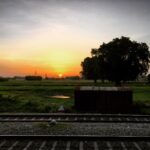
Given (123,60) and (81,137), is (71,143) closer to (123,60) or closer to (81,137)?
(81,137)

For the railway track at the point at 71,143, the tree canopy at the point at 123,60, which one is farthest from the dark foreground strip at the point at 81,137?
the tree canopy at the point at 123,60

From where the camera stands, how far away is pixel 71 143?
1381 centimetres

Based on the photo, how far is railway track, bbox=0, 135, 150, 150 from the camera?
Result: 13116mm

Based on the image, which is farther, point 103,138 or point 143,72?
point 143,72

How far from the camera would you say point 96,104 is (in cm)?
2753

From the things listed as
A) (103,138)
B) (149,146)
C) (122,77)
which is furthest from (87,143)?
(122,77)

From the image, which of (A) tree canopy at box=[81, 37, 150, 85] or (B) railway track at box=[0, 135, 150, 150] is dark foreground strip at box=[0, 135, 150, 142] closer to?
(B) railway track at box=[0, 135, 150, 150]

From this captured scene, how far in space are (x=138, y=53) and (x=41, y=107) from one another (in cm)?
5758

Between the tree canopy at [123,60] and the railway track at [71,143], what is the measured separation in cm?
6666

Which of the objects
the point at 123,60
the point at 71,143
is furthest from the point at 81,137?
the point at 123,60

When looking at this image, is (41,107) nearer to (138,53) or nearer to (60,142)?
(60,142)

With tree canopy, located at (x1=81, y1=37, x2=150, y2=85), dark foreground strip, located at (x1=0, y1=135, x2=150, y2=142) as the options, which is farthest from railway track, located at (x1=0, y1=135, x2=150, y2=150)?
tree canopy, located at (x1=81, y1=37, x2=150, y2=85)

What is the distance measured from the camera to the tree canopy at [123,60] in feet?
266

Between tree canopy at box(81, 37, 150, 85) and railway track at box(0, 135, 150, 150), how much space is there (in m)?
66.7
